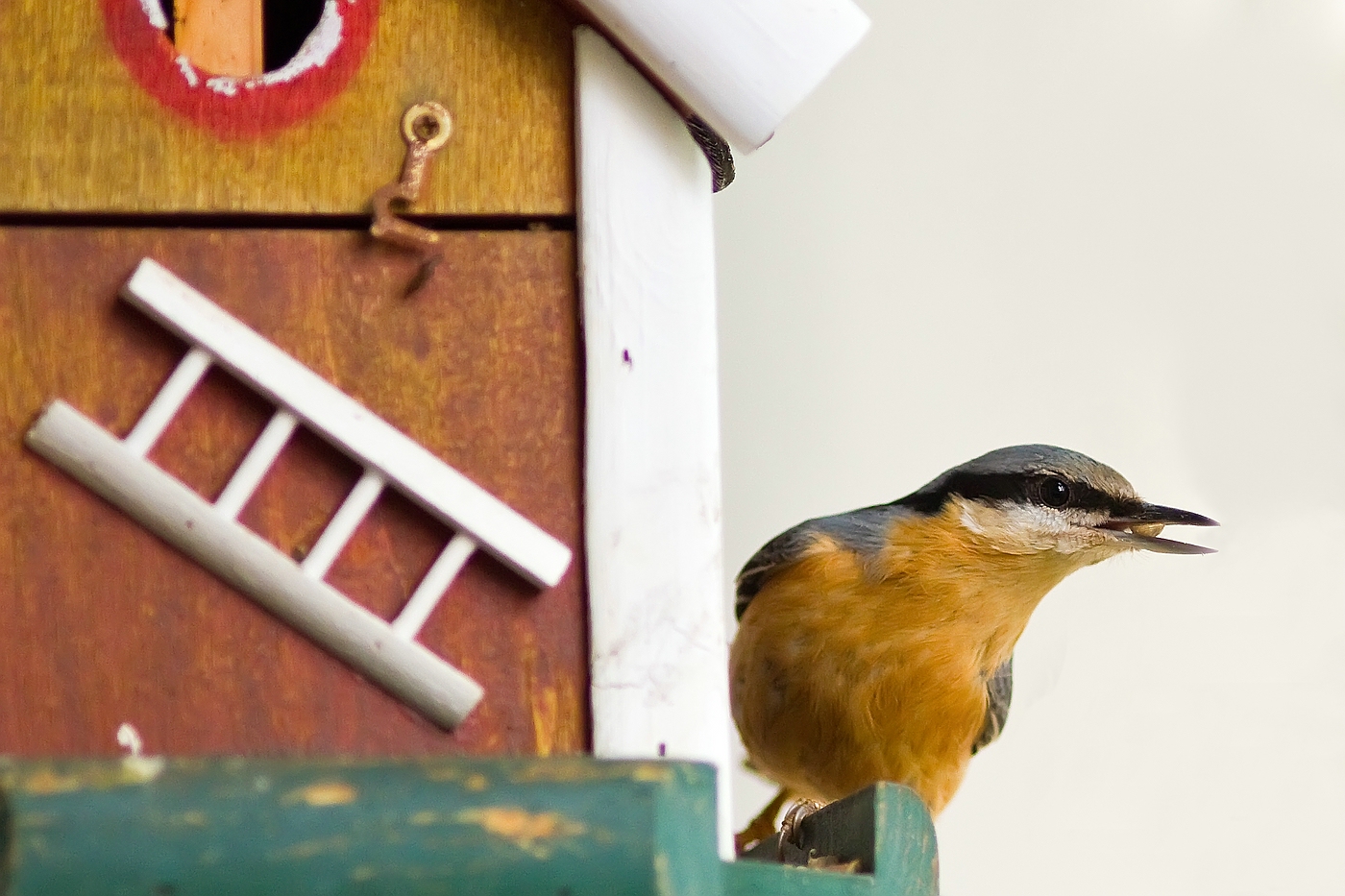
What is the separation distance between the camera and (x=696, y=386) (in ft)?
2.59

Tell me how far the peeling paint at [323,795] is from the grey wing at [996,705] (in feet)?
2.60

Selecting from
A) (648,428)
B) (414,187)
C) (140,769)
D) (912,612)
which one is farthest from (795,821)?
(140,769)

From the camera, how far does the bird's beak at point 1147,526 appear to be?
1061 mm

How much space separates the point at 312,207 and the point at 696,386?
0.22 metres

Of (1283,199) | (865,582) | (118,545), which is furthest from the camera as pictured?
(1283,199)

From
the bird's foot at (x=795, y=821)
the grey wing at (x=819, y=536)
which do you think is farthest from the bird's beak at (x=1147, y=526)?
the bird's foot at (x=795, y=821)

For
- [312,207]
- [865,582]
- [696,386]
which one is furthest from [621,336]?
[865,582]

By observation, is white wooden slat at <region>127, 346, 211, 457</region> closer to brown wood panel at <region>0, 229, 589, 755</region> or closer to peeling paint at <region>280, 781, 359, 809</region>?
brown wood panel at <region>0, 229, 589, 755</region>

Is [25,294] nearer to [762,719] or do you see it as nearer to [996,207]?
[762,719]

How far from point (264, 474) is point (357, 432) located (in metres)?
0.05

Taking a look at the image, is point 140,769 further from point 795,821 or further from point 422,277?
point 795,821

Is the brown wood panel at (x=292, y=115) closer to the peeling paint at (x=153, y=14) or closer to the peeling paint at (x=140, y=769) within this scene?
the peeling paint at (x=153, y=14)

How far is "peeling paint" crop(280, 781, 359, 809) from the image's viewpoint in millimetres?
494

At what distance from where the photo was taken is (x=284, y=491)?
0.79 metres
